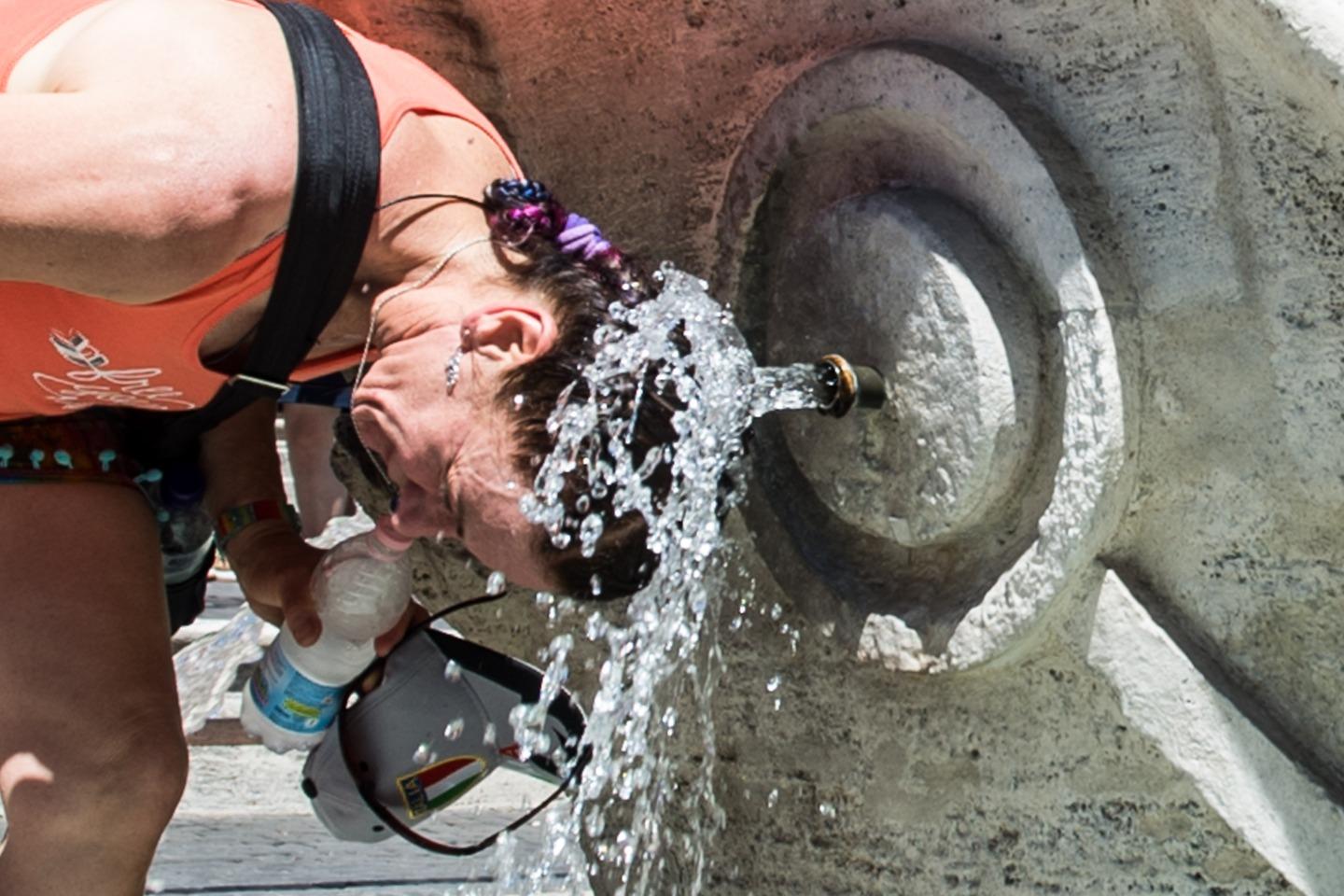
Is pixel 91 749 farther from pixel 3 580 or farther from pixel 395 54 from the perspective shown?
pixel 395 54

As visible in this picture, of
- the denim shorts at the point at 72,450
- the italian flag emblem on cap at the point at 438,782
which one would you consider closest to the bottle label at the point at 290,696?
the italian flag emblem on cap at the point at 438,782

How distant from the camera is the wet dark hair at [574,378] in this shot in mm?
1526

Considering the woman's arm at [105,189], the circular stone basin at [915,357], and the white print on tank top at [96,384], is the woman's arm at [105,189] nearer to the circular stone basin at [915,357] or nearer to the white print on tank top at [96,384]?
the white print on tank top at [96,384]

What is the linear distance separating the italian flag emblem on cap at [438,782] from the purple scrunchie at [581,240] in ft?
1.92

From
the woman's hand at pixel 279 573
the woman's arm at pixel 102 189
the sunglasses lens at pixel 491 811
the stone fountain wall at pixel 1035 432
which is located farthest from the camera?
the sunglasses lens at pixel 491 811

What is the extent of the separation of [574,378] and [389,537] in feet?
1.04

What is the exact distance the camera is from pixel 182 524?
1.96 m

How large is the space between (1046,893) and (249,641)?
1.20 metres

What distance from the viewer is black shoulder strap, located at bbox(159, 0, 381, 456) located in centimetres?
148

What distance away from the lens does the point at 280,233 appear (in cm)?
150

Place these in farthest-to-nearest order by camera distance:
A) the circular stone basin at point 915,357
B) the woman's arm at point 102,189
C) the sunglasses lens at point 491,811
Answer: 1. the sunglasses lens at point 491,811
2. the circular stone basin at point 915,357
3. the woman's arm at point 102,189

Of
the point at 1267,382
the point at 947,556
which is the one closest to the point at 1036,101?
the point at 1267,382

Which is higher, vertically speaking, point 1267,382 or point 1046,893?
point 1267,382

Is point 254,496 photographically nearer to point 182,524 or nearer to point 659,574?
point 182,524
